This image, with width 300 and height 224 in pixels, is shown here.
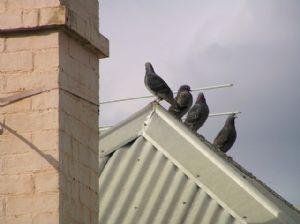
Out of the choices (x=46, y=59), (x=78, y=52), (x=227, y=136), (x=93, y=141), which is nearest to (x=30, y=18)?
(x=46, y=59)

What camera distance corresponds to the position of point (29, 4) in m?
4.29

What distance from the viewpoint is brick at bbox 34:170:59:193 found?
4.01 meters

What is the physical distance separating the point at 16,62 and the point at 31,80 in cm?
15

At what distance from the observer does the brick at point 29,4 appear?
4.27 metres

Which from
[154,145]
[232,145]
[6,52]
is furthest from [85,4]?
[232,145]

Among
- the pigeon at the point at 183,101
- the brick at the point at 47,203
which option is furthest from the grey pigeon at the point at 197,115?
the brick at the point at 47,203

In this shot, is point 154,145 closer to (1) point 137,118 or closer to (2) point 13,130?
(1) point 137,118

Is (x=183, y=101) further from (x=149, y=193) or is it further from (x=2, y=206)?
(x=2, y=206)

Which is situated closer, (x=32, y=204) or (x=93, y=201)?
(x=32, y=204)

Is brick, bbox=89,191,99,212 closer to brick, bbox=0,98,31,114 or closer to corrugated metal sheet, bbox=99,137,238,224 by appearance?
brick, bbox=0,98,31,114

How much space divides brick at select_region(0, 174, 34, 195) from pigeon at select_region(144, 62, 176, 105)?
19.1 feet

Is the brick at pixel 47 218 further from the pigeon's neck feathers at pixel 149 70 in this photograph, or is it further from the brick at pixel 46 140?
the pigeon's neck feathers at pixel 149 70

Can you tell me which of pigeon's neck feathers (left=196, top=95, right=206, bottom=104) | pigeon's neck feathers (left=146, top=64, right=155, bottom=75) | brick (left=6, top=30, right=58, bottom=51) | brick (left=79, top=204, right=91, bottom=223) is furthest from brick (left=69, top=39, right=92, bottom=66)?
pigeon's neck feathers (left=196, top=95, right=206, bottom=104)

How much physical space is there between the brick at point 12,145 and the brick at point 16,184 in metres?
0.13
